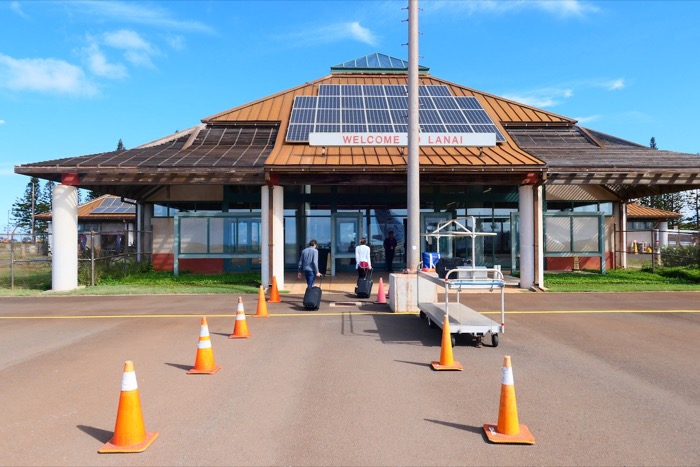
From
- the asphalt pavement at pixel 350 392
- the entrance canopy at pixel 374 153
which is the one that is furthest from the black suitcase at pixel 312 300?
the entrance canopy at pixel 374 153

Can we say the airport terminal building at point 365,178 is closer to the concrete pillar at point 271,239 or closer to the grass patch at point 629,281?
the concrete pillar at point 271,239

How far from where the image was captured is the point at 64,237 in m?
15.2

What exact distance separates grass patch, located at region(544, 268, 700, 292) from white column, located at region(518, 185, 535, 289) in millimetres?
750

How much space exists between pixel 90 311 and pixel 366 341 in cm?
753

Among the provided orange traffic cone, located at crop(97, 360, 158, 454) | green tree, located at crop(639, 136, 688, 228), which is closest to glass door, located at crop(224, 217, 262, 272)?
orange traffic cone, located at crop(97, 360, 158, 454)

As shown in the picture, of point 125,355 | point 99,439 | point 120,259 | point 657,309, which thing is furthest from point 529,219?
point 120,259

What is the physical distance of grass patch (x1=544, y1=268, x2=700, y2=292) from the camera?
49.0 feet

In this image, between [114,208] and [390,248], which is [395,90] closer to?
[390,248]

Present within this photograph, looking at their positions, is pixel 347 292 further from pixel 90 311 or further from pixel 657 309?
pixel 657 309

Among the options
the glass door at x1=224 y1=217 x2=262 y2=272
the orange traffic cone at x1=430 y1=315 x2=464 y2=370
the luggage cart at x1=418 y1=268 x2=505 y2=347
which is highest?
the glass door at x1=224 y1=217 x2=262 y2=272

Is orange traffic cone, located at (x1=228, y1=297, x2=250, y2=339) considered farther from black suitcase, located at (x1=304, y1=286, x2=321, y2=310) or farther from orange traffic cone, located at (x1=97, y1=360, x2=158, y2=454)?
orange traffic cone, located at (x1=97, y1=360, x2=158, y2=454)

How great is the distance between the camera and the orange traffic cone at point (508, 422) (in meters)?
4.07

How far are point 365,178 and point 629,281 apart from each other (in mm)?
10374

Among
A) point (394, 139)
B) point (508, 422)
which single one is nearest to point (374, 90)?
point (394, 139)
